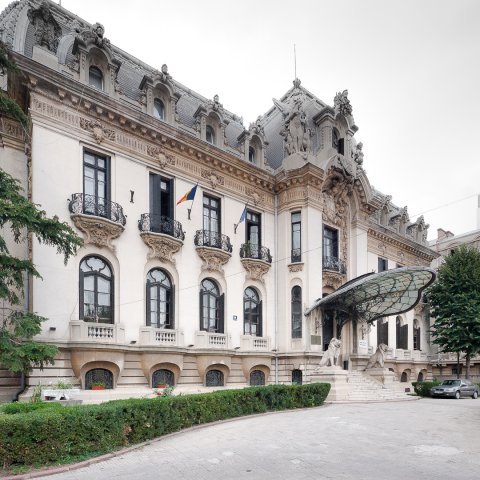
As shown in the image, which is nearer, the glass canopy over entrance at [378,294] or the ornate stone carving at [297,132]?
the glass canopy over entrance at [378,294]

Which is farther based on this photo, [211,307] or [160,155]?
[211,307]

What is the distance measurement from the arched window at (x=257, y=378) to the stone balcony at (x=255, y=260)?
5438 millimetres

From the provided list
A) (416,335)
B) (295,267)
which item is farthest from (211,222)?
(416,335)

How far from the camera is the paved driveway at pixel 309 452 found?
10180 millimetres

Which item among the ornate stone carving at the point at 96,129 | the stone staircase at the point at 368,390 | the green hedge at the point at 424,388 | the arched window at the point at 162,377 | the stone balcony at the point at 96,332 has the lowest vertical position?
the green hedge at the point at 424,388

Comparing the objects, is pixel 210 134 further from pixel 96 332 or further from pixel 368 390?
pixel 368 390

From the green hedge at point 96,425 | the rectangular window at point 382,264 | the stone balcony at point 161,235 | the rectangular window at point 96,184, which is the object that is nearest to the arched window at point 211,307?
the stone balcony at point 161,235

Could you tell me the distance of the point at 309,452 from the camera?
1220 centimetres

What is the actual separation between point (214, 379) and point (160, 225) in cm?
861

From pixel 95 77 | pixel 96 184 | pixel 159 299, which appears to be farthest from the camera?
pixel 159 299

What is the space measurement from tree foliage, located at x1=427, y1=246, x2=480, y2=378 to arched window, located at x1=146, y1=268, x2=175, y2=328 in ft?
76.8

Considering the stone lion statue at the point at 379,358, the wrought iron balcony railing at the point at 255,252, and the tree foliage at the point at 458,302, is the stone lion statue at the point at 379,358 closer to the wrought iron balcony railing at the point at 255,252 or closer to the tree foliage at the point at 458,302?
the tree foliage at the point at 458,302

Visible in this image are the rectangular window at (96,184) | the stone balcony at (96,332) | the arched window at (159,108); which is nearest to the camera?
the stone balcony at (96,332)

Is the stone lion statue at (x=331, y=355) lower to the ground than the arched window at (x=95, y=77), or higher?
lower
